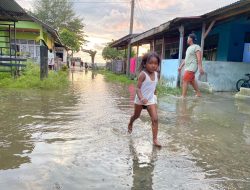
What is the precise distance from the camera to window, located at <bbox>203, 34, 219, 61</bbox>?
1530 centimetres

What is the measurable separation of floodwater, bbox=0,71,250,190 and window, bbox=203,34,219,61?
9.42 meters

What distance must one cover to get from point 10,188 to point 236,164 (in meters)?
2.45

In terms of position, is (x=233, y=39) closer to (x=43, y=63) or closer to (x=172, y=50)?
(x=172, y=50)

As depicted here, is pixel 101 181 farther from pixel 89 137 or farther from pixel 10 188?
pixel 89 137

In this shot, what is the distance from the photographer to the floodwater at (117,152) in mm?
2955

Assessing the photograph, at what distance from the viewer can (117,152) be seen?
3.82 m

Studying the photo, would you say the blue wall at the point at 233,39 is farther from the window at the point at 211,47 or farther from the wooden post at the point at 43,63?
the wooden post at the point at 43,63

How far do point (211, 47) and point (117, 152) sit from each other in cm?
1339

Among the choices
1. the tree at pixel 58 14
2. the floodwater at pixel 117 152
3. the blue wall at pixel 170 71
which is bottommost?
the floodwater at pixel 117 152

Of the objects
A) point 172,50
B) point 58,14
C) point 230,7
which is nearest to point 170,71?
point 230,7

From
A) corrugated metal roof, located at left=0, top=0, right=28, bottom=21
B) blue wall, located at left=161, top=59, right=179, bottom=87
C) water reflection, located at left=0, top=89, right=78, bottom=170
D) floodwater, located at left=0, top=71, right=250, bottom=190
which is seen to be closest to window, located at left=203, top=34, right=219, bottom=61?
blue wall, located at left=161, top=59, right=179, bottom=87

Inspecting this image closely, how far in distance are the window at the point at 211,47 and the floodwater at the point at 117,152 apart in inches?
371

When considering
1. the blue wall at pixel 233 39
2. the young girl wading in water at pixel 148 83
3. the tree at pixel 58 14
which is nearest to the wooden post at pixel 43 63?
the blue wall at pixel 233 39

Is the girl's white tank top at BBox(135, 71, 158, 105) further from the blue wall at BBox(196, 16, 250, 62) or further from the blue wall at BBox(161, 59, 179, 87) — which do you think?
the blue wall at BBox(196, 16, 250, 62)
